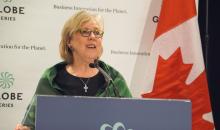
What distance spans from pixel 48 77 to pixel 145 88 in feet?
2.55

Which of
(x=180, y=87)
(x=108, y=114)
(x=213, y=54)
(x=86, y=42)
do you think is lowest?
(x=180, y=87)

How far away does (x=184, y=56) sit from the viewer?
326 cm

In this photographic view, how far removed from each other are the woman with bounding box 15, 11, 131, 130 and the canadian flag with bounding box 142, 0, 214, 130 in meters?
0.30

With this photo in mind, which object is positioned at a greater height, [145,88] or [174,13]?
[174,13]

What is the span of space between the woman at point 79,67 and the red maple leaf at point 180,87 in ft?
0.96

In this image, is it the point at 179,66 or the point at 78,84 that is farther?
the point at 179,66

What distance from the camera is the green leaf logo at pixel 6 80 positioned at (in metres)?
3.00

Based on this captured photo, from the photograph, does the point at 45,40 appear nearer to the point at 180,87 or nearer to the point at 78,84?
the point at 78,84

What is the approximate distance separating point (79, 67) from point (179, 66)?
0.82 metres

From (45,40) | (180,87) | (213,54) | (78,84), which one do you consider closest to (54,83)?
(78,84)

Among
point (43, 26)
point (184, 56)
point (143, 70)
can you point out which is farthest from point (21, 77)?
point (184, 56)

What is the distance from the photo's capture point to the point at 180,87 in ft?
10.5

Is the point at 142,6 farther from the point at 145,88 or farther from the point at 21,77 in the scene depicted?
the point at 21,77

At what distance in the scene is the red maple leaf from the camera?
10.5ft
